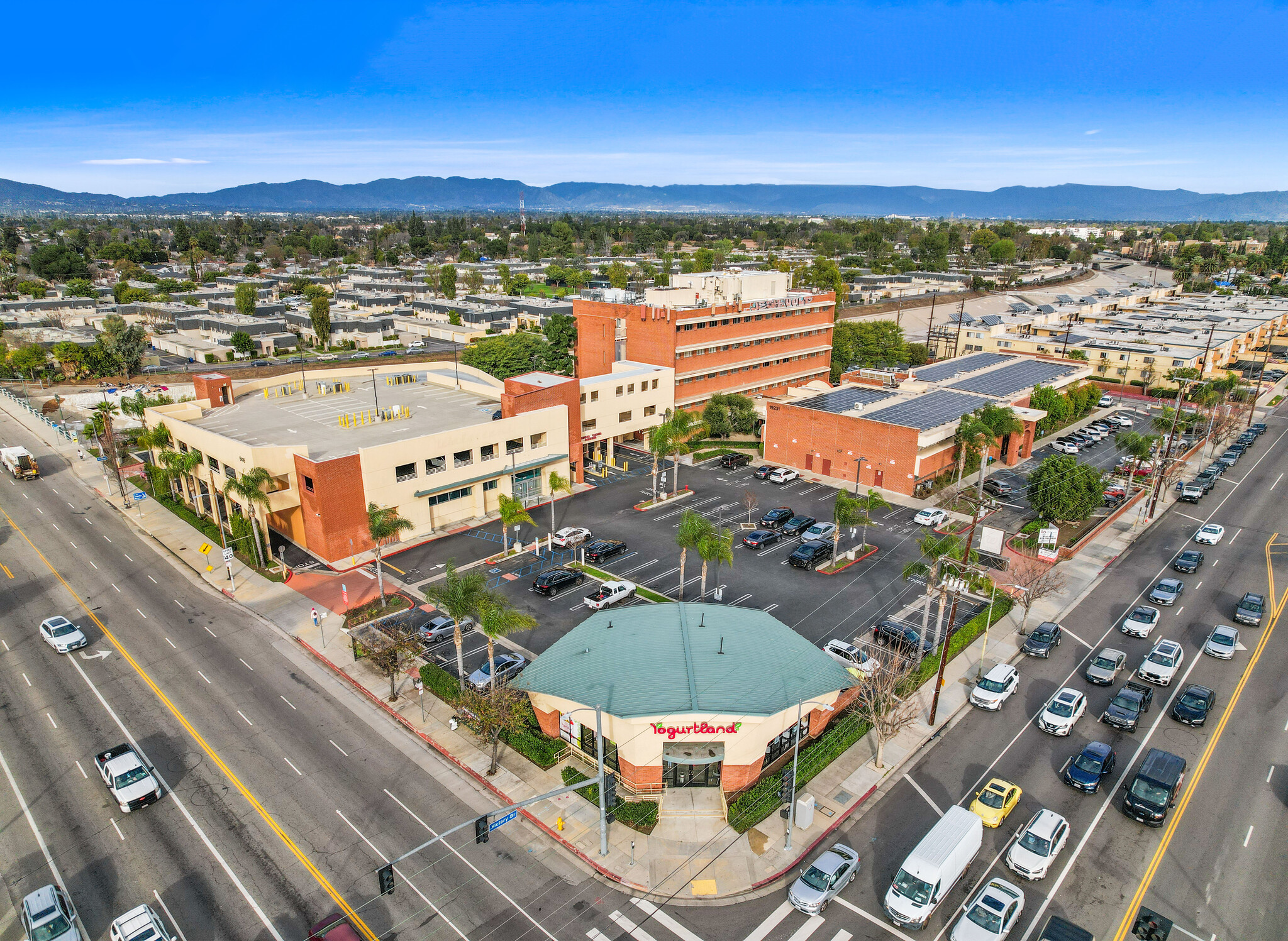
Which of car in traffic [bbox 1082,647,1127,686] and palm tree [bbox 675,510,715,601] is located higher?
palm tree [bbox 675,510,715,601]

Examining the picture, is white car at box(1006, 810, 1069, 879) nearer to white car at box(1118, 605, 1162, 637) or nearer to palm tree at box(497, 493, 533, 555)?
white car at box(1118, 605, 1162, 637)

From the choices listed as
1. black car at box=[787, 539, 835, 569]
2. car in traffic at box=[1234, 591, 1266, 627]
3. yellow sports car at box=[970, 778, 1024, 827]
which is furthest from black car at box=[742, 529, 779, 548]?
car in traffic at box=[1234, 591, 1266, 627]

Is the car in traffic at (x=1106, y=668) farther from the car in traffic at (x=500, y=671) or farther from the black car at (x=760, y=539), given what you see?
the car in traffic at (x=500, y=671)

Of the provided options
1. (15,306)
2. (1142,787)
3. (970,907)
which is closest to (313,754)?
(970,907)

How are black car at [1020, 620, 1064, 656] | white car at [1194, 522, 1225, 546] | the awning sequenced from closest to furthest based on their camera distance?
the awning → black car at [1020, 620, 1064, 656] → white car at [1194, 522, 1225, 546]

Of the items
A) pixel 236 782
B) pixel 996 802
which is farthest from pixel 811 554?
pixel 236 782

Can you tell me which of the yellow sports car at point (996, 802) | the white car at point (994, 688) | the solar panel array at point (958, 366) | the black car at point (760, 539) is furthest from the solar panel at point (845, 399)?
the yellow sports car at point (996, 802)

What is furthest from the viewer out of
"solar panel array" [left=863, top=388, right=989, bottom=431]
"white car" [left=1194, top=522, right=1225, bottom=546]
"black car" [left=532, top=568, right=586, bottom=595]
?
"solar panel array" [left=863, top=388, right=989, bottom=431]
